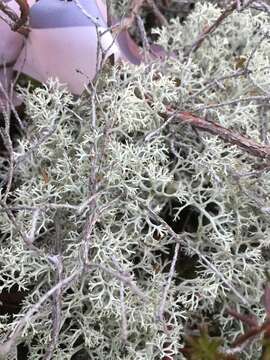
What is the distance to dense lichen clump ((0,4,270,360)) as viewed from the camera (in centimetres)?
81

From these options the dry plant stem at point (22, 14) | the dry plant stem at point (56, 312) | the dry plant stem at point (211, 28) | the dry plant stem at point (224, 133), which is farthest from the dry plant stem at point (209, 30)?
the dry plant stem at point (56, 312)

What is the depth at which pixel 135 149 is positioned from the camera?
87cm

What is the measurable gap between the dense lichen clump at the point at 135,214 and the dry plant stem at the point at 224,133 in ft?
0.04

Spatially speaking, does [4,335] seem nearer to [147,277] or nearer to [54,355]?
[54,355]

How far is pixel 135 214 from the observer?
857 millimetres

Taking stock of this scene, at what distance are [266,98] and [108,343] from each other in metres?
0.41

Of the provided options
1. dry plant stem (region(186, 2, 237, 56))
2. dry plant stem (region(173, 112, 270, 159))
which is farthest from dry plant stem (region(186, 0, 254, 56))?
dry plant stem (region(173, 112, 270, 159))

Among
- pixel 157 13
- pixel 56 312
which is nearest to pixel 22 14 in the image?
pixel 157 13

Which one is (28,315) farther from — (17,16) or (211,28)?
(211,28)

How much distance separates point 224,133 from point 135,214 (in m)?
0.18

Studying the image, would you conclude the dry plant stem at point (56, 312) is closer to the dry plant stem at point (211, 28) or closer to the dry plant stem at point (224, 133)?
the dry plant stem at point (224, 133)

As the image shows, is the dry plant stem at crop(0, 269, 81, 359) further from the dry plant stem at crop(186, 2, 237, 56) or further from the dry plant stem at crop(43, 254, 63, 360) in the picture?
the dry plant stem at crop(186, 2, 237, 56)

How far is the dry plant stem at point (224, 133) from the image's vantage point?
885 mm

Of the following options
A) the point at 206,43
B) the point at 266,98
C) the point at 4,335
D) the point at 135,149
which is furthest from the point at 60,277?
the point at 206,43
